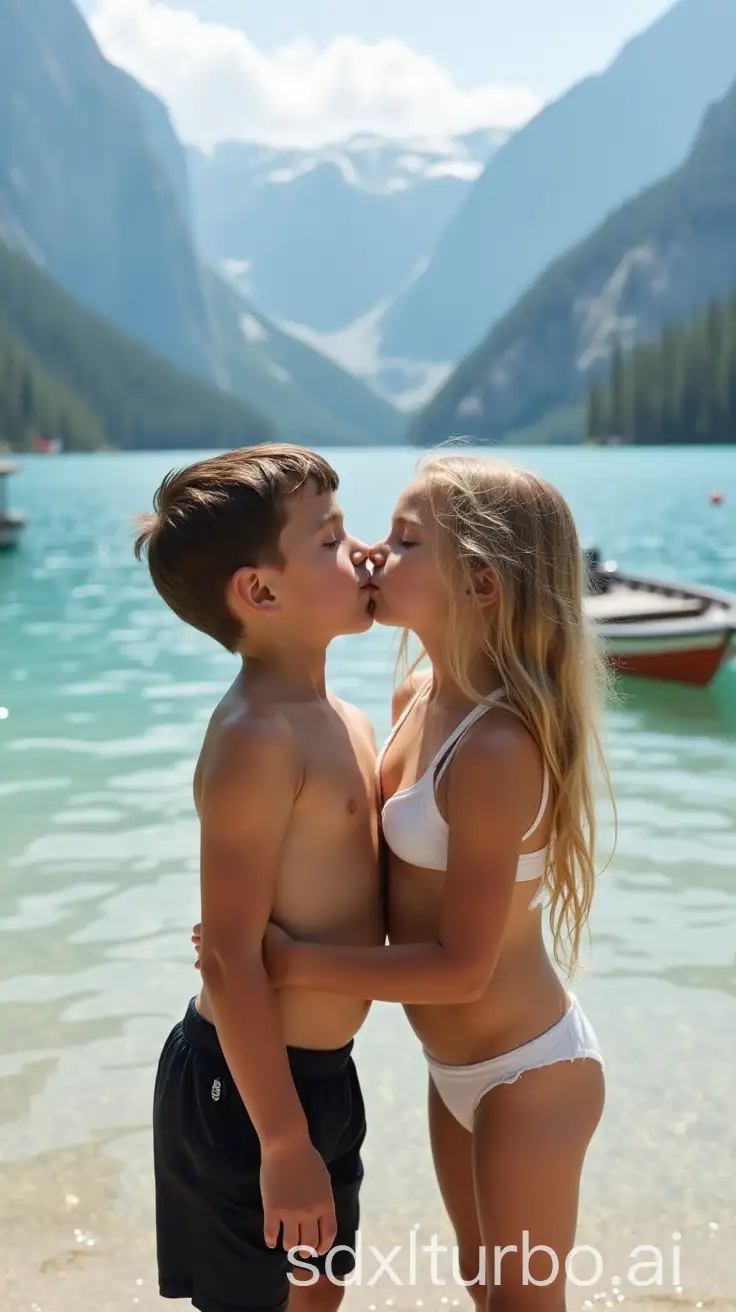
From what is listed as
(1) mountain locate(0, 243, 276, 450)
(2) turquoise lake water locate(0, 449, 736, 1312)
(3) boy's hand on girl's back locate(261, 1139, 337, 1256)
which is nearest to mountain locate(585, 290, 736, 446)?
(1) mountain locate(0, 243, 276, 450)

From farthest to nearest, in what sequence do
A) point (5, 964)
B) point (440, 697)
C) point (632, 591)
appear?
point (632, 591), point (5, 964), point (440, 697)

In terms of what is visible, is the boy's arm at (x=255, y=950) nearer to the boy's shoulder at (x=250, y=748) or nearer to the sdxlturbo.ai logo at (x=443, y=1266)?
the boy's shoulder at (x=250, y=748)

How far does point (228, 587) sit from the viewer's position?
215cm

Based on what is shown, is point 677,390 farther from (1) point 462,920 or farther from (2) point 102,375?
(1) point 462,920

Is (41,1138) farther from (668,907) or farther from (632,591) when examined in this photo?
(632,591)

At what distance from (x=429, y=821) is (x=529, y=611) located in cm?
41

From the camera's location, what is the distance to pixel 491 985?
228 cm

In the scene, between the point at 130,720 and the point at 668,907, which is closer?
the point at 668,907

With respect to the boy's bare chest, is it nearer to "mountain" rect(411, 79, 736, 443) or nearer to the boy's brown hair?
the boy's brown hair

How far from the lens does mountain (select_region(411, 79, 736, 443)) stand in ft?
532

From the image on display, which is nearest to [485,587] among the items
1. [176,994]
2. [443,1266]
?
[443,1266]

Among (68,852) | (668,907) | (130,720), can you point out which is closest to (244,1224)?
(668,907)

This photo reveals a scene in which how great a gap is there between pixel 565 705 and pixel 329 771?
1.46ft

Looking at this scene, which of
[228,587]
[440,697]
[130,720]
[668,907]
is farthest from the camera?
[130,720]
